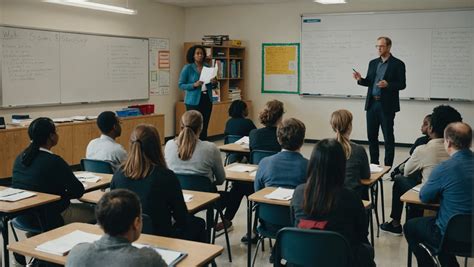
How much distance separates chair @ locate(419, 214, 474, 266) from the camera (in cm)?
288

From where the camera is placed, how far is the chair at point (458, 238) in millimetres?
2877

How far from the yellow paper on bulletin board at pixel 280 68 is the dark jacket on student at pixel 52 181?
7345 millimetres

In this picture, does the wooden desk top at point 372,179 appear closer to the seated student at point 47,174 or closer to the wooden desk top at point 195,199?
the wooden desk top at point 195,199

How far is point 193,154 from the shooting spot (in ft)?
12.8

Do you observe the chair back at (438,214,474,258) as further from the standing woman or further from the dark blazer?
the standing woman

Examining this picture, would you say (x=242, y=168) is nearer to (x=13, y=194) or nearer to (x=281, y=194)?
(x=281, y=194)

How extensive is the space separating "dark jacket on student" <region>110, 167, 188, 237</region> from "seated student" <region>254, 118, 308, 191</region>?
820mm

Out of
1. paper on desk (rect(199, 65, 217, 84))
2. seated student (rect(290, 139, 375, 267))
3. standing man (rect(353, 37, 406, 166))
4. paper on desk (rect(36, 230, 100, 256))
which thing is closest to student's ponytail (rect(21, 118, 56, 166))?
paper on desk (rect(36, 230, 100, 256))

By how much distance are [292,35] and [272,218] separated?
732 centimetres

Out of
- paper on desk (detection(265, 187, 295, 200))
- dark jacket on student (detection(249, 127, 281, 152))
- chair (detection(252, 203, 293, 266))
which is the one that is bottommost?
chair (detection(252, 203, 293, 266))

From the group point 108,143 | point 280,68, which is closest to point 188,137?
point 108,143

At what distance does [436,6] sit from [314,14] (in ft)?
7.14

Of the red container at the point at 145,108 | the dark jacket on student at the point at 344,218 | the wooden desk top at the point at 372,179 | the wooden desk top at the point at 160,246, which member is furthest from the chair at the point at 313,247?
the red container at the point at 145,108

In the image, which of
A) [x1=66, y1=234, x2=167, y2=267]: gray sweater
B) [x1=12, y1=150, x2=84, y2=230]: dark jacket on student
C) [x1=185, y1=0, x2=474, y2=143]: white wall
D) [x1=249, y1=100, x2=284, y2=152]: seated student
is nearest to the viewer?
[x1=66, y1=234, x2=167, y2=267]: gray sweater
